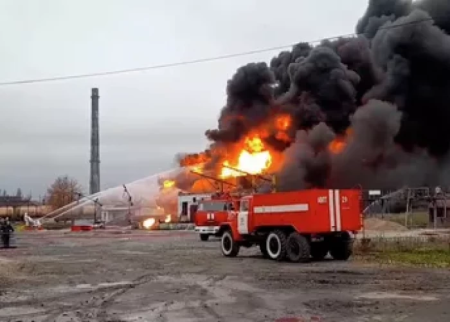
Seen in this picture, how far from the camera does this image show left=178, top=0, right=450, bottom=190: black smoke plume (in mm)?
51562

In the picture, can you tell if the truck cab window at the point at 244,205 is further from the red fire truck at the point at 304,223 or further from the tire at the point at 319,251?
the tire at the point at 319,251

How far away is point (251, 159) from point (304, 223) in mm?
34452

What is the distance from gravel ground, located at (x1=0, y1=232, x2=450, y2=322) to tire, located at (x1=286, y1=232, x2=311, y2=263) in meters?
0.76

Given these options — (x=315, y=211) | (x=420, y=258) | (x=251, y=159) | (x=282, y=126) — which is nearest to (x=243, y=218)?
(x=315, y=211)

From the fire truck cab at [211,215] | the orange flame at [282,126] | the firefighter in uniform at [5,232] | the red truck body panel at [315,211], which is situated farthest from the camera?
the orange flame at [282,126]

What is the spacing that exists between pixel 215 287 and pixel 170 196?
171ft

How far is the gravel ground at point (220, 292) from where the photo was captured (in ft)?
34.9

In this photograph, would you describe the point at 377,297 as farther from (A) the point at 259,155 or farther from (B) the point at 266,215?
(A) the point at 259,155

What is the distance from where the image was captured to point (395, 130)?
174 ft

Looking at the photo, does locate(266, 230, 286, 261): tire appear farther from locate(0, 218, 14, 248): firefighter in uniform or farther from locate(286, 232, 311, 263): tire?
locate(0, 218, 14, 248): firefighter in uniform

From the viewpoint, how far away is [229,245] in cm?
2430

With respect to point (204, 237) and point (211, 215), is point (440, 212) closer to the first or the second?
point (204, 237)

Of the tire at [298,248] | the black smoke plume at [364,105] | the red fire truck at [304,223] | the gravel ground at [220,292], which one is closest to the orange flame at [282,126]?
the black smoke plume at [364,105]

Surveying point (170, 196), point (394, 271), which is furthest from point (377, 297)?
point (170, 196)
